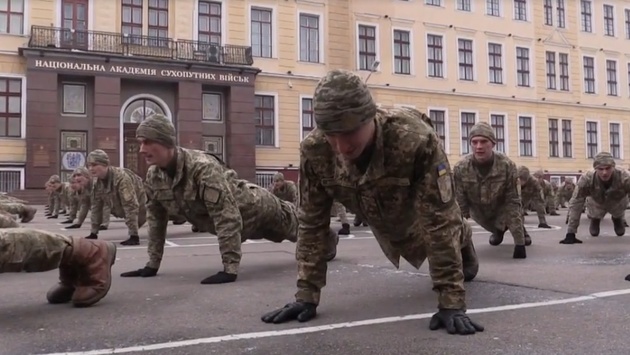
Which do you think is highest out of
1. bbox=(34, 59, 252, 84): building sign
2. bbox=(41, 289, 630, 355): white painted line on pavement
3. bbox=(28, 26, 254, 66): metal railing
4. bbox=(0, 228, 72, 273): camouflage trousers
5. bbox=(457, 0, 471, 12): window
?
bbox=(457, 0, 471, 12): window

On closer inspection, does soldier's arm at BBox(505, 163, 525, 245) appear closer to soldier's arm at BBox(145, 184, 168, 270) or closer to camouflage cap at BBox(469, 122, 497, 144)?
camouflage cap at BBox(469, 122, 497, 144)

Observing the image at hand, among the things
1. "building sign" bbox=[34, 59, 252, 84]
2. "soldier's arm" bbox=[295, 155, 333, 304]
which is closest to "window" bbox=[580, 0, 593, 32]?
"building sign" bbox=[34, 59, 252, 84]

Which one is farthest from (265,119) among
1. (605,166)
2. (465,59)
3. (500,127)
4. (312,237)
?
(312,237)

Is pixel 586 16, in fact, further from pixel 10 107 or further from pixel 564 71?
pixel 10 107

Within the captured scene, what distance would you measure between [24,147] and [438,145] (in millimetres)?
25194

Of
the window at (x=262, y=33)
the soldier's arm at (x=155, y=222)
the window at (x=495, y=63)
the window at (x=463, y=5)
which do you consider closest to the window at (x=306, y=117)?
the window at (x=262, y=33)

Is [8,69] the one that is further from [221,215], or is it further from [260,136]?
[221,215]

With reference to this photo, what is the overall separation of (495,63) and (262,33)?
15.3m

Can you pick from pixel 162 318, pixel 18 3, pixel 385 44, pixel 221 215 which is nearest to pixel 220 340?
pixel 162 318

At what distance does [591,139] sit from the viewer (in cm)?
4078

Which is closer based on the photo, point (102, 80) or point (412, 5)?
point (102, 80)

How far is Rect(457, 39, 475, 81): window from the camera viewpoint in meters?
36.3

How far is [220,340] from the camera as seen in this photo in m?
3.36

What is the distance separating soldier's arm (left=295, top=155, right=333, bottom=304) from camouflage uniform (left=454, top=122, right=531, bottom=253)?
386 cm
